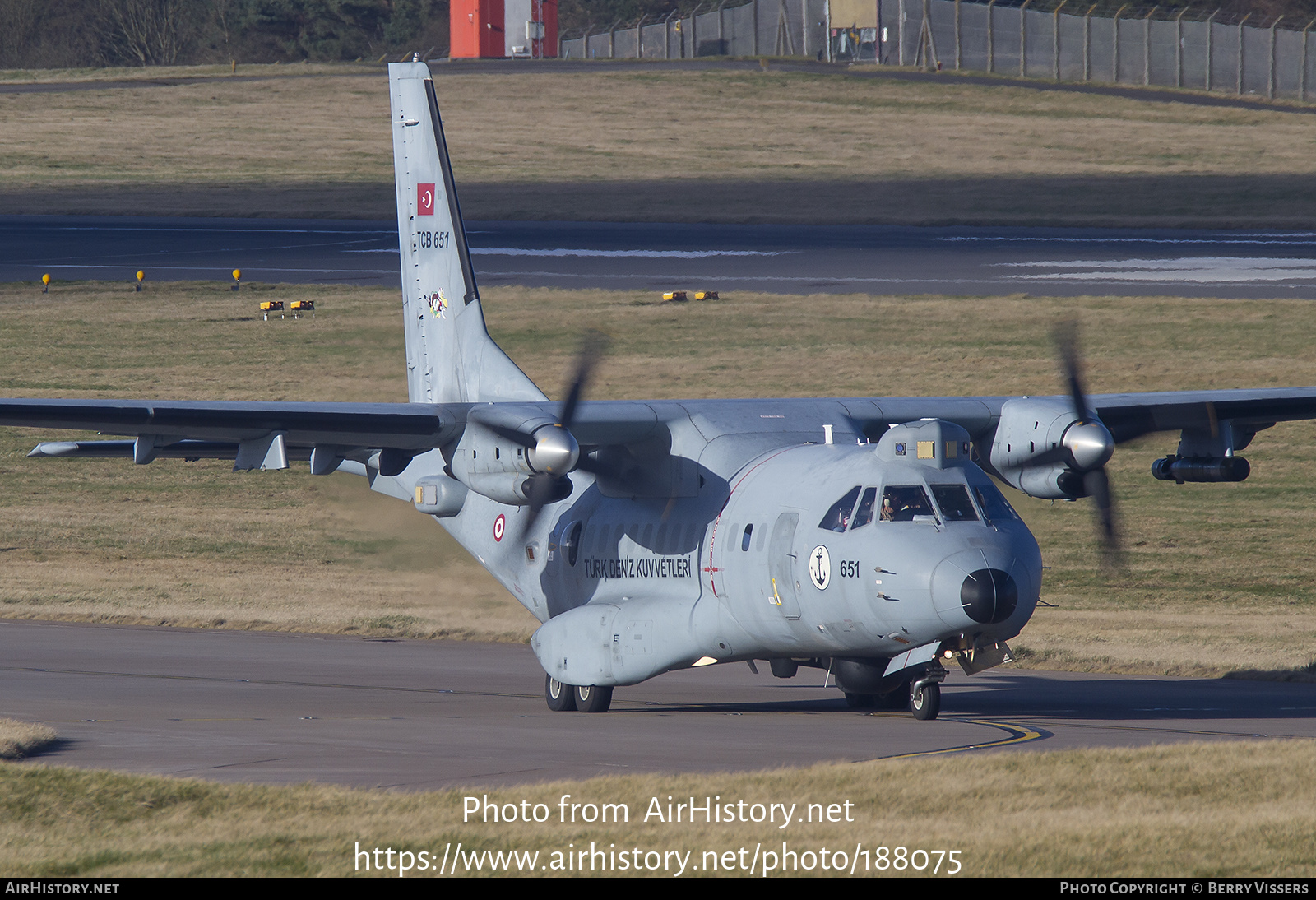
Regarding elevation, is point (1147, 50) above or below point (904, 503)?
above

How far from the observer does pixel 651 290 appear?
51.6 m

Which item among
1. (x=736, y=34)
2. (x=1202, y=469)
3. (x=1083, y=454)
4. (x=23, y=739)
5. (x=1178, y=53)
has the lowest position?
(x=23, y=739)

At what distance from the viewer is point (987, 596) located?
53.8ft

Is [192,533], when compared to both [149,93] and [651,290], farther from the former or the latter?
[149,93]

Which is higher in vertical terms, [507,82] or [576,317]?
[507,82]

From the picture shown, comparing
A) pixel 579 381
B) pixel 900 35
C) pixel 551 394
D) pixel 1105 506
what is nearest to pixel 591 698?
pixel 579 381

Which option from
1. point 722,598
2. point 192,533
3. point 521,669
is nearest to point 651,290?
point 192,533

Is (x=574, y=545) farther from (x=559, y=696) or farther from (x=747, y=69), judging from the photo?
(x=747, y=69)

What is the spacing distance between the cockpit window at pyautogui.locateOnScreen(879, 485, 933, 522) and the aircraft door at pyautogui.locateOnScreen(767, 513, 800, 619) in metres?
1.18

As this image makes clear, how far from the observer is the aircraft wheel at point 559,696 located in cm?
2089

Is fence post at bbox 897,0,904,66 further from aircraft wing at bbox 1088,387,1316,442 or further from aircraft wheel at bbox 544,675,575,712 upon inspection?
aircraft wheel at bbox 544,675,575,712

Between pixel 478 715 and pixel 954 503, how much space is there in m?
6.19

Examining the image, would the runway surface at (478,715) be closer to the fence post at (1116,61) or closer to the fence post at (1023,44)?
the fence post at (1116,61)

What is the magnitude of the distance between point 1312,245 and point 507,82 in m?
53.3
